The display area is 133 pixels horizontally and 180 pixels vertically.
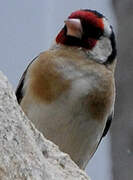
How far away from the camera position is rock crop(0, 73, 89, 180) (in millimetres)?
1094

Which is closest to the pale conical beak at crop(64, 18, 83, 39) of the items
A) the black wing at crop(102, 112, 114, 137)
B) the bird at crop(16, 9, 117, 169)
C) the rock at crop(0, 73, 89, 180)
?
the bird at crop(16, 9, 117, 169)

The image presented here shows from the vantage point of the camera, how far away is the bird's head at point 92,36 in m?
2.22

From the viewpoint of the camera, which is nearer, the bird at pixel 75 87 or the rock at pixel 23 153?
the rock at pixel 23 153

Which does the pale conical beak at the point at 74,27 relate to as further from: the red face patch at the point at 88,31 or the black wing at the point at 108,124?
the black wing at the point at 108,124

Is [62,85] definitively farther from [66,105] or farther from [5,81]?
[5,81]

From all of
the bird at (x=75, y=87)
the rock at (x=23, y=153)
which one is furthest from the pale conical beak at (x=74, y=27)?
the rock at (x=23, y=153)

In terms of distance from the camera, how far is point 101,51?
2246mm

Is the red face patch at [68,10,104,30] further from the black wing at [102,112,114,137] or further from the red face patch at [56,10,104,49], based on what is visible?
the black wing at [102,112,114,137]

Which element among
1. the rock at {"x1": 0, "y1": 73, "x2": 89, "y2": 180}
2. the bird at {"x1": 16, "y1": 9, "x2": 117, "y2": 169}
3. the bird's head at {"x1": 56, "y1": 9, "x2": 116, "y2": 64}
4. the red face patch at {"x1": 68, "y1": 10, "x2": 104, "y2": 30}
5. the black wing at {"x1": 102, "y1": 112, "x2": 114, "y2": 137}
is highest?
the rock at {"x1": 0, "y1": 73, "x2": 89, "y2": 180}

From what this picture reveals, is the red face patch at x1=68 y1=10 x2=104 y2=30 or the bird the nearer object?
the bird

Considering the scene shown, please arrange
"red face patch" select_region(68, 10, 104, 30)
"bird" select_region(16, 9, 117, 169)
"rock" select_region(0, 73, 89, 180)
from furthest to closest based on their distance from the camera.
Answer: "red face patch" select_region(68, 10, 104, 30), "bird" select_region(16, 9, 117, 169), "rock" select_region(0, 73, 89, 180)

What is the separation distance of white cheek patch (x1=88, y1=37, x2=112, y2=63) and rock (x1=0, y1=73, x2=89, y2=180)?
97 centimetres

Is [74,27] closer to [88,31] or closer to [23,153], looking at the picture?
[88,31]

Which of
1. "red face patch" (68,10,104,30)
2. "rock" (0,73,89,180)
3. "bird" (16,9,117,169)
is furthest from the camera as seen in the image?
"red face patch" (68,10,104,30)
